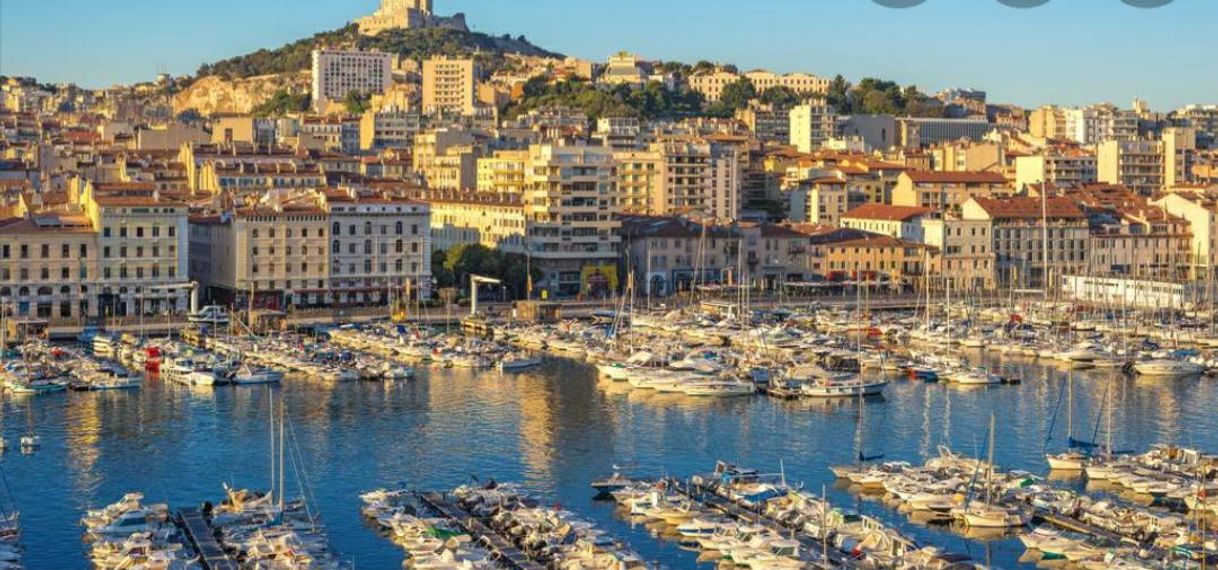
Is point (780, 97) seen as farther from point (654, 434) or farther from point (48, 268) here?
point (654, 434)

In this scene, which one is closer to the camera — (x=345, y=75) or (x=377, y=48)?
(x=345, y=75)

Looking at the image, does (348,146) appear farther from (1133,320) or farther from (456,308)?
(1133,320)

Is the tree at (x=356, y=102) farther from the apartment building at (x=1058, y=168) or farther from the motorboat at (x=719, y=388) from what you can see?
the motorboat at (x=719, y=388)

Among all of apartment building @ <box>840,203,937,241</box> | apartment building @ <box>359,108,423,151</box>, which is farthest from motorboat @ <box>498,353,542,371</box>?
apartment building @ <box>359,108,423,151</box>

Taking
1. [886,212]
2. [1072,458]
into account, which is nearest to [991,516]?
[1072,458]

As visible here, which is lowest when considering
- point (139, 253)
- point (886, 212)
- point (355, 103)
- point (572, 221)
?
point (139, 253)

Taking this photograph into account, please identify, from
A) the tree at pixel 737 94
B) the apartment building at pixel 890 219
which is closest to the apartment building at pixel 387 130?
the tree at pixel 737 94
